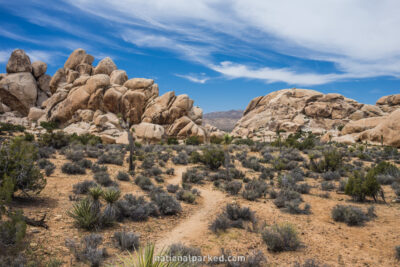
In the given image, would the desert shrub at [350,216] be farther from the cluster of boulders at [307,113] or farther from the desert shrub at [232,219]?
the cluster of boulders at [307,113]

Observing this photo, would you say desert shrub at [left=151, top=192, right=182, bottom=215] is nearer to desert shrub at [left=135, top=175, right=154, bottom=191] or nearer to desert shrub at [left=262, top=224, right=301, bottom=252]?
desert shrub at [left=135, top=175, right=154, bottom=191]

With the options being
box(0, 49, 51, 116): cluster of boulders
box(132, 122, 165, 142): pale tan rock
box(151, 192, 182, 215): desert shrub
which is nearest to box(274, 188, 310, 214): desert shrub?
box(151, 192, 182, 215): desert shrub

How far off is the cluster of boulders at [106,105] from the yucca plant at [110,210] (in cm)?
3610

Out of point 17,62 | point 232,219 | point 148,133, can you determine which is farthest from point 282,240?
point 17,62

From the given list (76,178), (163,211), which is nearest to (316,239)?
(163,211)

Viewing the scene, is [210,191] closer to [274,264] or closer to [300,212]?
[300,212]

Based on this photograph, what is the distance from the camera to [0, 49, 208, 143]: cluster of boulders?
4925 cm

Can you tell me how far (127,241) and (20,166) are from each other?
5.65m

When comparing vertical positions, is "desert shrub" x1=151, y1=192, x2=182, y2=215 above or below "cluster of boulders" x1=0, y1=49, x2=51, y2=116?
below

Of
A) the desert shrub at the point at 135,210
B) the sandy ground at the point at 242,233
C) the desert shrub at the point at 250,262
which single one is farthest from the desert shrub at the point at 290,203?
the desert shrub at the point at 135,210

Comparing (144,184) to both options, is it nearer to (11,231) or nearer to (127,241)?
(127,241)

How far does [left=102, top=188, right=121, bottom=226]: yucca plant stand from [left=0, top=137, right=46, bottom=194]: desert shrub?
2.75m

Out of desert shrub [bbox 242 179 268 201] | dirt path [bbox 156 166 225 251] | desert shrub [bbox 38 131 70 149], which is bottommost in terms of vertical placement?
dirt path [bbox 156 166 225 251]

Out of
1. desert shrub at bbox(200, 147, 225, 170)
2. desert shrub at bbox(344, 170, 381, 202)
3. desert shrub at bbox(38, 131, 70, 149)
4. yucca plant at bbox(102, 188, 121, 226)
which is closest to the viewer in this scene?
yucca plant at bbox(102, 188, 121, 226)
